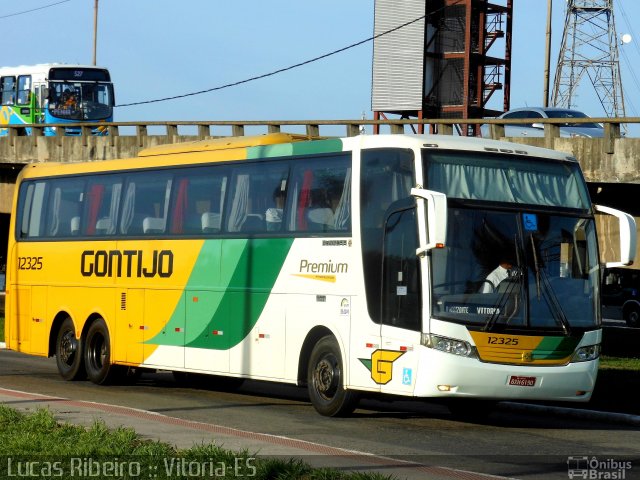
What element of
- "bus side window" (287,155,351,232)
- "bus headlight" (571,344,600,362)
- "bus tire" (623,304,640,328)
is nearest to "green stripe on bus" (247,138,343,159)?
"bus side window" (287,155,351,232)

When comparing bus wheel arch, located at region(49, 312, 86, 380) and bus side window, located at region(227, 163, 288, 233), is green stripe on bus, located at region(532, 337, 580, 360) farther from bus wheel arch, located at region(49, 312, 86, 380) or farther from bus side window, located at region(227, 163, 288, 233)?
bus wheel arch, located at region(49, 312, 86, 380)

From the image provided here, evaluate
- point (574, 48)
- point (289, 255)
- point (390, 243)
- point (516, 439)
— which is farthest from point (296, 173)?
point (574, 48)

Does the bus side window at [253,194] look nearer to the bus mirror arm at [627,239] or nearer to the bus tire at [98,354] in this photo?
the bus tire at [98,354]

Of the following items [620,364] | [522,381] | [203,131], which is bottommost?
[620,364]

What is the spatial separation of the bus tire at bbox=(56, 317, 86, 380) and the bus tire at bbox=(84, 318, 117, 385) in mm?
154

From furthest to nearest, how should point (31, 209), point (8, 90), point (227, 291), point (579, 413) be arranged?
point (8, 90), point (31, 209), point (227, 291), point (579, 413)

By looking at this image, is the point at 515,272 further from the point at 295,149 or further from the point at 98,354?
the point at 98,354

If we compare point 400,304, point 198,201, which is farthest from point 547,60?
point 400,304

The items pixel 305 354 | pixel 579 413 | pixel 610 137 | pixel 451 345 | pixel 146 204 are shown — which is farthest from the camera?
pixel 610 137

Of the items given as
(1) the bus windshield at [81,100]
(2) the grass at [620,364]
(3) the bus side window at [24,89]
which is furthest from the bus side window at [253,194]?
(3) the bus side window at [24,89]

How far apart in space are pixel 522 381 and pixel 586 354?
1.00m

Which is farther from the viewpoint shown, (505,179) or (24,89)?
(24,89)

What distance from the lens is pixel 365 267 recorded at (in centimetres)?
1520

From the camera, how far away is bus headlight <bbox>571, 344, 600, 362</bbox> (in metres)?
14.9
